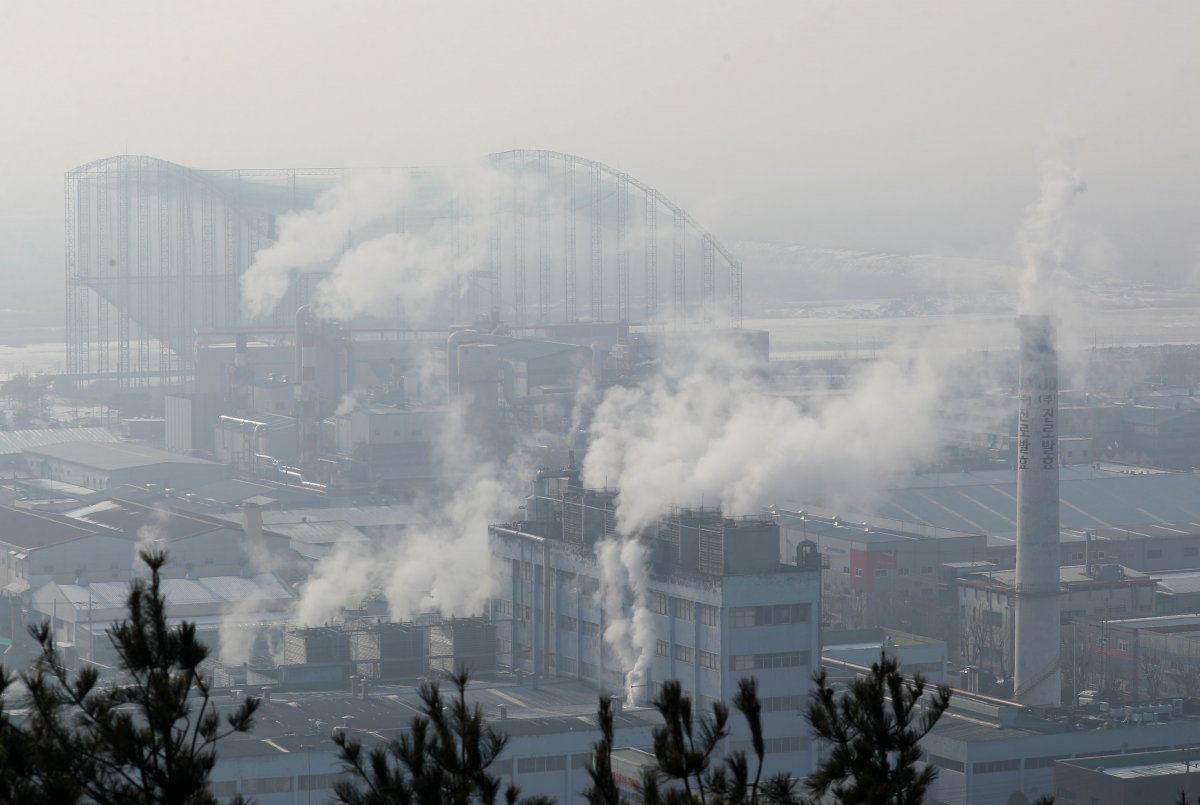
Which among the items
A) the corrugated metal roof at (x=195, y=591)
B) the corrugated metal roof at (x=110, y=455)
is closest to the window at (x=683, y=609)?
the corrugated metal roof at (x=195, y=591)

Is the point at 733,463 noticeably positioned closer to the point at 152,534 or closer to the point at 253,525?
the point at 253,525

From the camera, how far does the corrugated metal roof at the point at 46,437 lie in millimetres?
33594

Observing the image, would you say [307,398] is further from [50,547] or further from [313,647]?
[313,647]

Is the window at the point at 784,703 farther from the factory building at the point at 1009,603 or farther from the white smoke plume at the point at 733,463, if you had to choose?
the factory building at the point at 1009,603

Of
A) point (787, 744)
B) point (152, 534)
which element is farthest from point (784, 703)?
point (152, 534)

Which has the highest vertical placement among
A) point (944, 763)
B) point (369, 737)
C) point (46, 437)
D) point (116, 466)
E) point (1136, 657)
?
point (46, 437)

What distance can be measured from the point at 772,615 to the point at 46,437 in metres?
23.6

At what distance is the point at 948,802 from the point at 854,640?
4.27m

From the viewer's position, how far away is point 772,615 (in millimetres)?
13688

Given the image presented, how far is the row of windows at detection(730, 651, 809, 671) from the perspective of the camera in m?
13.5

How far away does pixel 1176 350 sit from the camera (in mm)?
Answer: 46719

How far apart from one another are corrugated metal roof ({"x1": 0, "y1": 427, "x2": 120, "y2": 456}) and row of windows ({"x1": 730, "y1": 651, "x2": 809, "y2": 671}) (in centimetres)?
2201

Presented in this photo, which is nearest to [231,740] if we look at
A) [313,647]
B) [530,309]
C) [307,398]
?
[313,647]

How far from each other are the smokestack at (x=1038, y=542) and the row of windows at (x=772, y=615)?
7.90 feet
